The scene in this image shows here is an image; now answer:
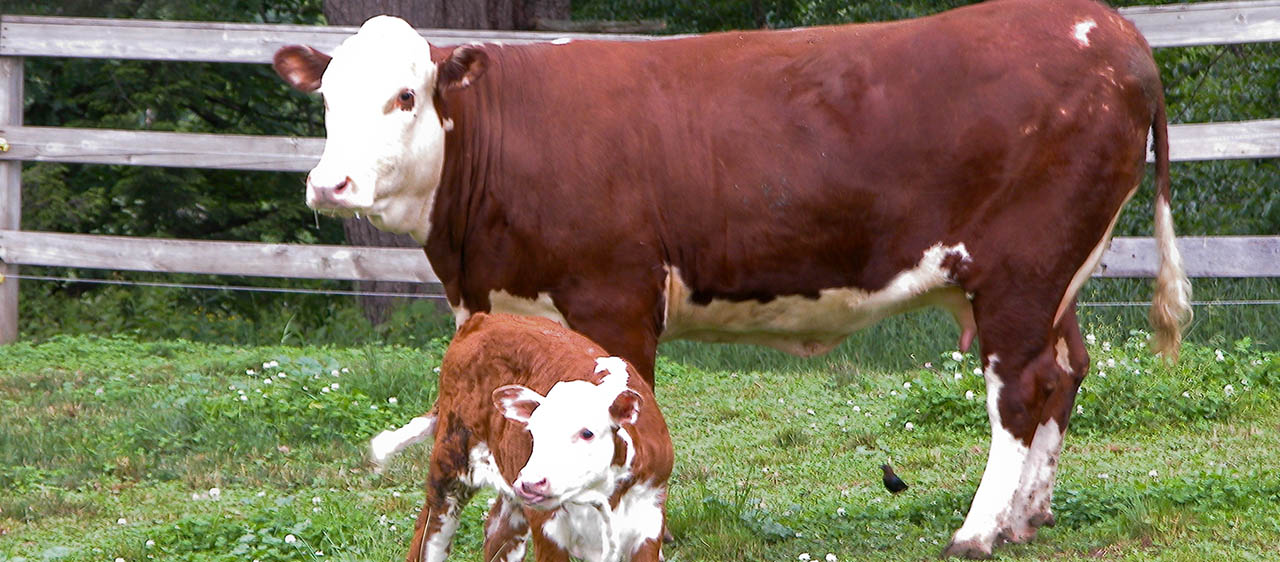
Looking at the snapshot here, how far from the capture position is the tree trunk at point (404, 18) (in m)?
10.8

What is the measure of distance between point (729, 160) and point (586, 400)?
157 cm

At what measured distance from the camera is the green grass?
5.74 metres

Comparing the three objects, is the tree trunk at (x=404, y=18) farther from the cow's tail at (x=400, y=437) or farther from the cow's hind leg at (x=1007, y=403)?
the cow's hind leg at (x=1007, y=403)

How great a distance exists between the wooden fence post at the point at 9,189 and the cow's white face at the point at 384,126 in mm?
4954

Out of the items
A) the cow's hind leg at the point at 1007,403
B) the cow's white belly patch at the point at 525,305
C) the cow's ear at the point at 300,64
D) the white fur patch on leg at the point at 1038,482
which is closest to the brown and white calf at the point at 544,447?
the cow's white belly patch at the point at 525,305

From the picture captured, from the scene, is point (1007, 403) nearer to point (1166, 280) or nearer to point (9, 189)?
point (1166, 280)

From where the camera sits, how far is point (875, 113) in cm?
576

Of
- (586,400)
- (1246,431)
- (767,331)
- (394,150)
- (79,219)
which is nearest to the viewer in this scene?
(586,400)

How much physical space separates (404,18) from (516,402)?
6739 millimetres

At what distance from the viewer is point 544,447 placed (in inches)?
175

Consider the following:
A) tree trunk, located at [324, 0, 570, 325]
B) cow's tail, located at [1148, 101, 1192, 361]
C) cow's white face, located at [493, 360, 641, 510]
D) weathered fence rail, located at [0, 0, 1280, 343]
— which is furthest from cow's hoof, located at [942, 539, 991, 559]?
tree trunk, located at [324, 0, 570, 325]

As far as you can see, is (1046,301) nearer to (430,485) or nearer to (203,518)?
(430,485)

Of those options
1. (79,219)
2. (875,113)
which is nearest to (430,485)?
(875,113)

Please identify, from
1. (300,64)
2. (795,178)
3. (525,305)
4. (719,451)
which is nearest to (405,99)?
(300,64)
